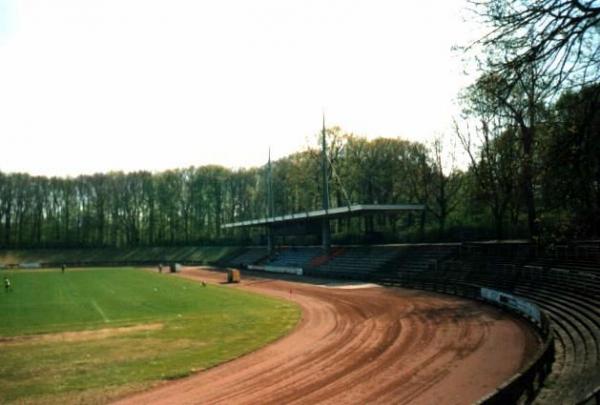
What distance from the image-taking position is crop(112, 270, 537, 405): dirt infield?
14.6 m

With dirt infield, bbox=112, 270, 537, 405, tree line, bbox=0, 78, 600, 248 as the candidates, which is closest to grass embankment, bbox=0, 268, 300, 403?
dirt infield, bbox=112, 270, 537, 405

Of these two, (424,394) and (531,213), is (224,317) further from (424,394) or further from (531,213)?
(531,213)

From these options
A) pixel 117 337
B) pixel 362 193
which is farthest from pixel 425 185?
pixel 117 337

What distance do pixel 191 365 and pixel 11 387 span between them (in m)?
5.72

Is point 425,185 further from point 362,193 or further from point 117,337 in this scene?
point 117,337

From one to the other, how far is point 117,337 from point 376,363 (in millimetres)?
12532

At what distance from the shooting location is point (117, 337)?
23.3 metres

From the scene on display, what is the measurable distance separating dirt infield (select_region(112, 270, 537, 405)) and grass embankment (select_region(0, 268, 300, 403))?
1.53 metres

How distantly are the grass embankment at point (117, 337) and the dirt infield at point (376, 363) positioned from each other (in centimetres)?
153

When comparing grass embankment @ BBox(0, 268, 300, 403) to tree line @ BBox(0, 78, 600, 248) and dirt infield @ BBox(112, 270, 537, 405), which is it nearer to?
dirt infield @ BBox(112, 270, 537, 405)

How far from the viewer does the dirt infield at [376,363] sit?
1457cm

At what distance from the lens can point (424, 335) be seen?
72.6 feet

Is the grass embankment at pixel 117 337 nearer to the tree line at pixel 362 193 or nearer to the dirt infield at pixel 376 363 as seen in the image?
the dirt infield at pixel 376 363

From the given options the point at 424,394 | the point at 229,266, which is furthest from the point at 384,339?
the point at 229,266
